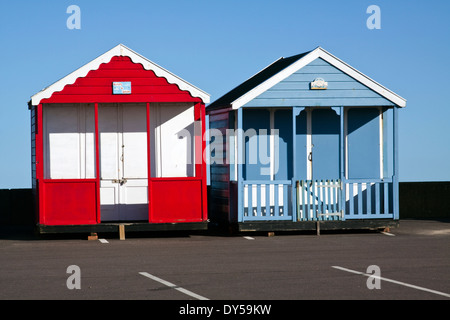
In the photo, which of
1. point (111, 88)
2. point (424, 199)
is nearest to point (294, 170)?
point (111, 88)

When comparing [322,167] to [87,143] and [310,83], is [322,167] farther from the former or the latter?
[87,143]

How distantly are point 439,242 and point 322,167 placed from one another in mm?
3761

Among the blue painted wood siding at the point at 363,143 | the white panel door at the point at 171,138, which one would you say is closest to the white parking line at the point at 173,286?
the white panel door at the point at 171,138

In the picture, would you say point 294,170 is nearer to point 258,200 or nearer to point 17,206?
point 258,200

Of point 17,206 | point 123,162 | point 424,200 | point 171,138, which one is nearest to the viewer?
point 171,138

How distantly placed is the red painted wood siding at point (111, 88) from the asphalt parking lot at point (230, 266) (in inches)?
117

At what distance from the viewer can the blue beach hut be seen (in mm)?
17875

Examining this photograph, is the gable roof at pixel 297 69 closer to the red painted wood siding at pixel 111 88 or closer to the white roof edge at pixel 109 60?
the white roof edge at pixel 109 60

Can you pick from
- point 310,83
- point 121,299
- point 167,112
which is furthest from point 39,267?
point 310,83

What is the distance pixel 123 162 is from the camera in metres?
18.8

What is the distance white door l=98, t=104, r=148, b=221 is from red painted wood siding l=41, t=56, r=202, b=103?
1379mm

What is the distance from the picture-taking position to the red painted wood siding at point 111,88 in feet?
56.1

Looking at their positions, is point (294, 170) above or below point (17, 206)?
above

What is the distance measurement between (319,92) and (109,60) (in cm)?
461
